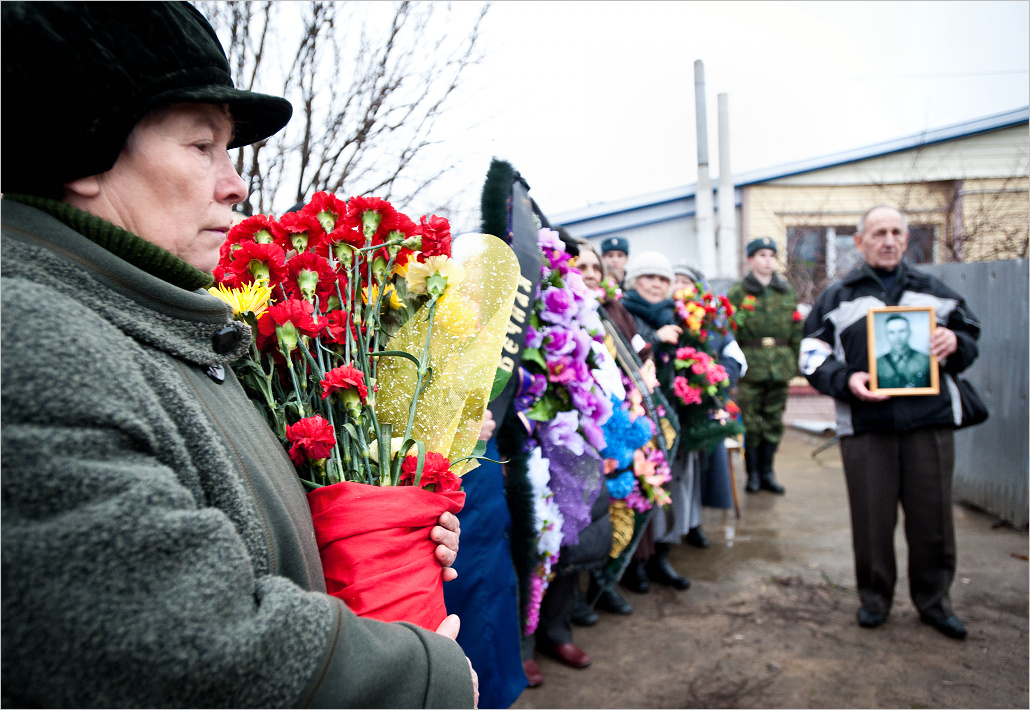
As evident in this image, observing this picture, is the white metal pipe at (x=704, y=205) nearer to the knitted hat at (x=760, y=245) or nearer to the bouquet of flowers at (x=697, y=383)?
the knitted hat at (x=760, y=245)

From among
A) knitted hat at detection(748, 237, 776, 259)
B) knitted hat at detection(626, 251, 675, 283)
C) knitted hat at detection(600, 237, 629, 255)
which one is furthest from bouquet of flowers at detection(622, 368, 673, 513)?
knitted hat at detection(748, 237, 776, 259)

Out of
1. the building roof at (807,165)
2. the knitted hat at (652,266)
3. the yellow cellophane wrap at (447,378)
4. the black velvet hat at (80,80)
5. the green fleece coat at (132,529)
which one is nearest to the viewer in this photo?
the green fleece coat at (132,529)

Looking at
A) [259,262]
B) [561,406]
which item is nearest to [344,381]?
[259,262]

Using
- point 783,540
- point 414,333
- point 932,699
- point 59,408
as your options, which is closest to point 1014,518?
point 783,540

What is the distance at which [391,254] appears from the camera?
1.32 m

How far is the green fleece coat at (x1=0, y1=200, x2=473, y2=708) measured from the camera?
2.07ft

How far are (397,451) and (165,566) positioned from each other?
56 cm

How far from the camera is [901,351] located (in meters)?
3.37

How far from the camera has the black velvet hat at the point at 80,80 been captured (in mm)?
786

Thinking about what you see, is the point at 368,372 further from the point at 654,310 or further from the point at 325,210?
the point at 654,310

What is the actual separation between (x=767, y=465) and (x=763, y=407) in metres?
0.57

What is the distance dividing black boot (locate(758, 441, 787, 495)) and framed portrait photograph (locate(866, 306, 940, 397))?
10.2 feet

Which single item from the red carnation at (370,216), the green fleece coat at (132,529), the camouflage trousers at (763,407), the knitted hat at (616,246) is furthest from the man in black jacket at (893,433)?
the green fleece coat at (132,529)

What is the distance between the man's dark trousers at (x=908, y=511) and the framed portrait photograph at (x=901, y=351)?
27cm
